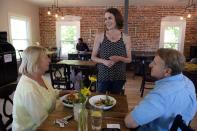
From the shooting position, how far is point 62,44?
7883 millimetres

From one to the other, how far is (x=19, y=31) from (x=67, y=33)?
1.92 m

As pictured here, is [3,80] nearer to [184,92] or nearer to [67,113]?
[67,113]

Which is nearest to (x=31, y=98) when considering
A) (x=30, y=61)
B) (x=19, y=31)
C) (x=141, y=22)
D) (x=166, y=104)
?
(x=30, y=61)

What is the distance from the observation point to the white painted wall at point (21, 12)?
5586mm

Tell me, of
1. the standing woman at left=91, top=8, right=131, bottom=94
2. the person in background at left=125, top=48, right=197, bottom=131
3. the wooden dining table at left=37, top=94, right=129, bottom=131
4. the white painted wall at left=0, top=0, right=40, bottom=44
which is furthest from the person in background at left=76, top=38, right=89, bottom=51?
the person in background at left=125, top=48, right=197, bottom=131

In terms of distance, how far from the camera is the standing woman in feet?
6.57

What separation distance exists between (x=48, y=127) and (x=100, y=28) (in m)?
6.62

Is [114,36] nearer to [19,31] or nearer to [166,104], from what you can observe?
[166,104]

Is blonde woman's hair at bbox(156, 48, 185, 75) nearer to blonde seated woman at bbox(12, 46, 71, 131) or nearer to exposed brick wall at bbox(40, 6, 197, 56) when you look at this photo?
blonde seated woman at bbox(12, 46, 71, 131)

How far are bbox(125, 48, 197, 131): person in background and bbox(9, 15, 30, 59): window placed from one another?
5871 mm

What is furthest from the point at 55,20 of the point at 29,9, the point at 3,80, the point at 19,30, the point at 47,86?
the point at 47,86

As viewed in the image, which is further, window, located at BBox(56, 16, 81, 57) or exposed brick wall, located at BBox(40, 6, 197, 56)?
window, located at BBox(56, 16, 81, 57)

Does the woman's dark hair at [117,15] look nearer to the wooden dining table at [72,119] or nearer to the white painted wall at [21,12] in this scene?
the wooden dining table at [72,119]

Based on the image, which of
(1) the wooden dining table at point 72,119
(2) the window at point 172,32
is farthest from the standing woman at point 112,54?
(2) the window at point 172,32
